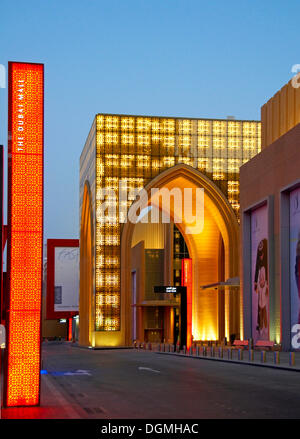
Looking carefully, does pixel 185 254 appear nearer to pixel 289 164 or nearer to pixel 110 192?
pixel 110 192

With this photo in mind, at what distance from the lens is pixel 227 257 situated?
76.2m

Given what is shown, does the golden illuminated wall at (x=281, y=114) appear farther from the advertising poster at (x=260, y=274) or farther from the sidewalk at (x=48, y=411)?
the sidewalk at (x=48, y=411)

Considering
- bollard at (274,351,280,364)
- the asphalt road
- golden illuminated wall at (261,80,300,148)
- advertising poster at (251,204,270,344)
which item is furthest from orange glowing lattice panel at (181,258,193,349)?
the asphalt road

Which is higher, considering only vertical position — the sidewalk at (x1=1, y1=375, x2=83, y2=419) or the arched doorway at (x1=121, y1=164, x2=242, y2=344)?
the arched doorway at (x1=121, y1=164, x2=242, y2=344)

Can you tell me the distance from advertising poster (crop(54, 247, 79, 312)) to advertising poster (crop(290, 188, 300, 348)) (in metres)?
85.1

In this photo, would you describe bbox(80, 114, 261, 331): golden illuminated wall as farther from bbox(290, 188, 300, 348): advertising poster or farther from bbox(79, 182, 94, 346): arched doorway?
bbox(290, 188, 300, 348): advertising poster

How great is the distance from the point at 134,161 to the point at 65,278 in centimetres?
5716

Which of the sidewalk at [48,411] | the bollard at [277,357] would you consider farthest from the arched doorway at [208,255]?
the sidewalk at [48,411]

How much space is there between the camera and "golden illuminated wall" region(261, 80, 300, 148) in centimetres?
5019

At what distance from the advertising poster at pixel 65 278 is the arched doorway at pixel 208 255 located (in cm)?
4752

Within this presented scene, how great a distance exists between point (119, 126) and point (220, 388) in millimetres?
58431

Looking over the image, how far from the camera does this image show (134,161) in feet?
251

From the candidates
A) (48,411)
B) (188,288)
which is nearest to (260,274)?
(188,288)
